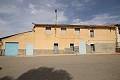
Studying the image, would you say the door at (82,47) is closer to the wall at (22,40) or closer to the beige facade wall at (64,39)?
the beige facade wall at (64,39)

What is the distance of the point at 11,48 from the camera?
71.2 ft

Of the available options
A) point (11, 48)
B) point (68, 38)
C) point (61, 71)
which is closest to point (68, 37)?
point (68, 38)

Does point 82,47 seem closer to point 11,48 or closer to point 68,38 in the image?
point 68,38

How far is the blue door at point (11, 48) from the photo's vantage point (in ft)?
70.0

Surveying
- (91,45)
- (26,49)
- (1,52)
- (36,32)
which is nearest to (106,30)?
(91,45)

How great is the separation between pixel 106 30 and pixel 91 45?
442 cm

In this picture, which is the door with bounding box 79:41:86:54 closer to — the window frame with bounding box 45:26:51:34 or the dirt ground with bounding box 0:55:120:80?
the window frame with bounding box 45:26:51:34

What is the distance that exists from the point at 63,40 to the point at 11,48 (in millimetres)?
9704

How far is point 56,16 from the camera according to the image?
2762 centimetres

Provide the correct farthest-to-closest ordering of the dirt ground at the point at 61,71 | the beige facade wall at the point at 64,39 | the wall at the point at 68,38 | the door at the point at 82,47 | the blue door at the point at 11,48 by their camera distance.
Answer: the door at the point at 82,47, the wall at the point at 68,38, the beige facade wall at the point at 64,39, the blue door at the point at 11,48, the dirt ground at the point at 61,71

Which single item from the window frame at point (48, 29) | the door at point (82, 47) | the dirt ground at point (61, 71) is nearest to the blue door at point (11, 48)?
the window frame at point (48, 29)

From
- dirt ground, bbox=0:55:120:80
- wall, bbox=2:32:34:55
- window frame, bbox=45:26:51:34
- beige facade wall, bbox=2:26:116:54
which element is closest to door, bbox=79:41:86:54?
beige facade wall, bbox=2:26:116:54

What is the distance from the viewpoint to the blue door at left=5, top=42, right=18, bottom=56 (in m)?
21.3

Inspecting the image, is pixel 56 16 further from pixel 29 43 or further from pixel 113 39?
pixel 113 39
